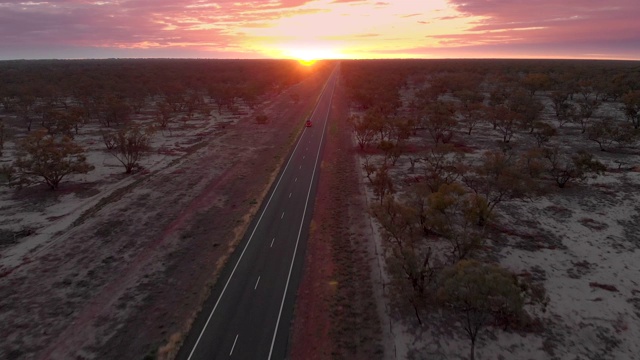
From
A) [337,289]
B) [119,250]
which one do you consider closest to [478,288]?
[337,289]

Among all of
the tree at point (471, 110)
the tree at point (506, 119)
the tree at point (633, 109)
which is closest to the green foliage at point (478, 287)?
the tree at point (506, 119)

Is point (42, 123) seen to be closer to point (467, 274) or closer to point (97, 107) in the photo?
point (97, 107)

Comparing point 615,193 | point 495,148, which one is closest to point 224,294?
point 615,193

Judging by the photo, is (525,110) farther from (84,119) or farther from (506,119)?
(84,119)

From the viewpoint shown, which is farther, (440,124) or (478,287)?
(440,124)

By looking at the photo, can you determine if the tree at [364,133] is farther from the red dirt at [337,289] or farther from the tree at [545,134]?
the tree at [545,134]

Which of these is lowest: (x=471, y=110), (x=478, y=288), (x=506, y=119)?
(x=478, y=288)
